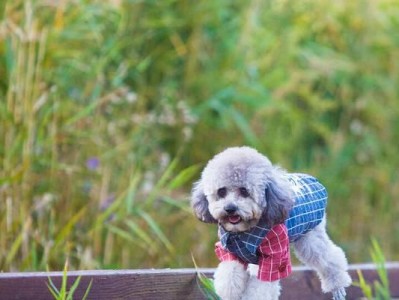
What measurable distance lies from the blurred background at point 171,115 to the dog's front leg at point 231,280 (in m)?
1.40

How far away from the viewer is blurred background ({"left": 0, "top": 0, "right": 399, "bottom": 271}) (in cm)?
418

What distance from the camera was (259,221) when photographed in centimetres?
241

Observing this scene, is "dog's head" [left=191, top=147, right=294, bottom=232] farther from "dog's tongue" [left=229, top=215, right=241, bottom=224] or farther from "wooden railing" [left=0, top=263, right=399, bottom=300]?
"wooden railing" [left=0, top=263, right=399, bottom=300]

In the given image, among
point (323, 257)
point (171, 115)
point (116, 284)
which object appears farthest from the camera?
point (171, 115)

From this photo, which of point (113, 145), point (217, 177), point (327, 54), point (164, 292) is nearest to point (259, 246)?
point (217, 177)

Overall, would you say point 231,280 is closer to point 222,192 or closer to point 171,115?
point 222,192

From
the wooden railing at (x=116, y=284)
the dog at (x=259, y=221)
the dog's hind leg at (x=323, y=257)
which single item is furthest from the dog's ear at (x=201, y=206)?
the wooden railing at (x=116, y=284)

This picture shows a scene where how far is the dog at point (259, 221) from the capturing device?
2.35 m

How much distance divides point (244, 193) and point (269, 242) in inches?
6.7

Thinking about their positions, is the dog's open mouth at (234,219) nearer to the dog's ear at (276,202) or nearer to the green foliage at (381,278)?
the dog's ear at (276,202)

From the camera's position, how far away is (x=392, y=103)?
6.58m

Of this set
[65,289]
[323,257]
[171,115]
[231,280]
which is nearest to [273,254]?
[231,280]

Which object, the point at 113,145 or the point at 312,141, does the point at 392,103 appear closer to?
the point at 312,141

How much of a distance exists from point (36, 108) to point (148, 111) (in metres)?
1.40
